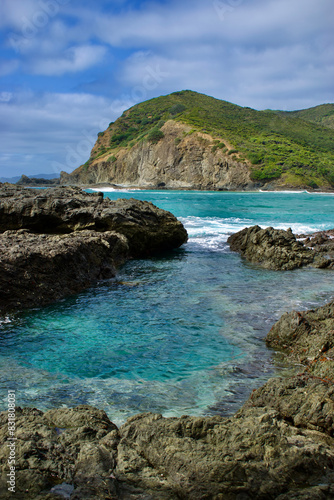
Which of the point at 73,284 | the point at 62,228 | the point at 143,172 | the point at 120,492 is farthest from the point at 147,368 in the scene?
the point at 143,172

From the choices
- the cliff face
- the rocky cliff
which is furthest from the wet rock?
the cliff face

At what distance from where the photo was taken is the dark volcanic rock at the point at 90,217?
15133 mm

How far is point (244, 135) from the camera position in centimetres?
10975

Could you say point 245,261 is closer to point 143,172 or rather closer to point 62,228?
point 62,228

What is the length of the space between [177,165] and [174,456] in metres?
103

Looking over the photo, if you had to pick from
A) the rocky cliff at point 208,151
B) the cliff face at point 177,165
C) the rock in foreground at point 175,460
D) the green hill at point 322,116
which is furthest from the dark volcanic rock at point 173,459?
the green hill at point 322,116

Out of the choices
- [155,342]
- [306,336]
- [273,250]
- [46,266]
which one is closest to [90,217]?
[46,266]

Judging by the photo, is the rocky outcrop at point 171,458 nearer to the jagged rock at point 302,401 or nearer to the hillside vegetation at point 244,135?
the jagged rock at point 302,401

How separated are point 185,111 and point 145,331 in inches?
5029

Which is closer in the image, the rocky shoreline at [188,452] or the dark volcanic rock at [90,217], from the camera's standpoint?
the rocky shoreline at [188,452]

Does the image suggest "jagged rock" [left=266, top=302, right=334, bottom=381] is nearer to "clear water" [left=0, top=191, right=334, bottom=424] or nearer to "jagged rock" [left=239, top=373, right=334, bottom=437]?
"clear water" [left=0, top=191, right=334, bottom=424]

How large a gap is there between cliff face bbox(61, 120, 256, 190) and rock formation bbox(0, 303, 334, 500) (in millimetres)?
88383

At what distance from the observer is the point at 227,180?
92.9 m

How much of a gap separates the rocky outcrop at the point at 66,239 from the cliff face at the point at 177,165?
2956 inches
